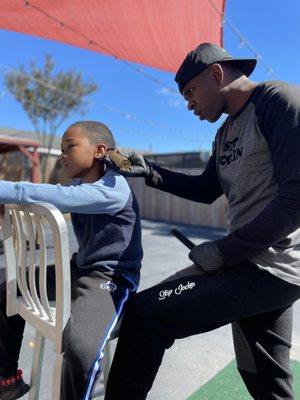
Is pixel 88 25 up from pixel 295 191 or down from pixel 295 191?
up

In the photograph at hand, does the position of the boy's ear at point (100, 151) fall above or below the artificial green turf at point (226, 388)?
above

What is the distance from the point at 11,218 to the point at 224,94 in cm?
107

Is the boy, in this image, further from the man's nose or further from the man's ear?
the man's ear

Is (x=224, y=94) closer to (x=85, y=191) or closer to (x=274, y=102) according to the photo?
(x=274, y=102)

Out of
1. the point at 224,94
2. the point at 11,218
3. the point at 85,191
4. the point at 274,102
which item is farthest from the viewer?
the point at 11,218

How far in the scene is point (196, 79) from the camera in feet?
4.71

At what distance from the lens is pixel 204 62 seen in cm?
141

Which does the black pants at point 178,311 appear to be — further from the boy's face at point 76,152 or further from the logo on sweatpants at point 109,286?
the boy's face at point 76,152

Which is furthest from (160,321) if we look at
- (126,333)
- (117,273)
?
(117,273)

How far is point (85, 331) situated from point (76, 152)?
87 centimetres

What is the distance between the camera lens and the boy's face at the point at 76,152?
1.82 meters

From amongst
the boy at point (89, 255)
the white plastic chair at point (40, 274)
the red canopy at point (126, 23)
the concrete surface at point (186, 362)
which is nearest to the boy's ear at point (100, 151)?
the boy at point (89, 255)

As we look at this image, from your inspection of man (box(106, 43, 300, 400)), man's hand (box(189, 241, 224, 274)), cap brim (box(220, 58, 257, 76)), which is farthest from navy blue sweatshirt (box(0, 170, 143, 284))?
cap brim (box(220, 58, 257, 76))

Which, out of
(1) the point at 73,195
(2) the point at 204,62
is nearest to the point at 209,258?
(1) the point at 73,195
